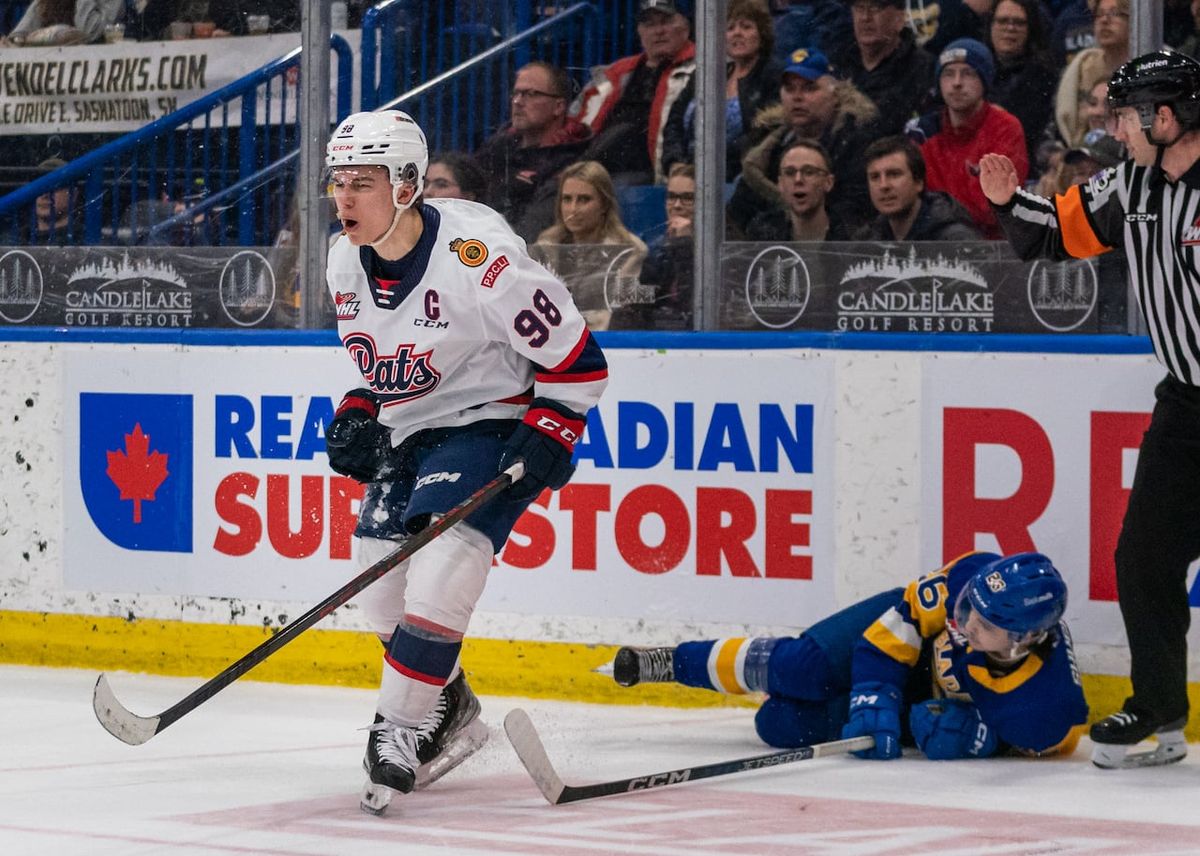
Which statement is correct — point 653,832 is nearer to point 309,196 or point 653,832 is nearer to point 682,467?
point 682,467

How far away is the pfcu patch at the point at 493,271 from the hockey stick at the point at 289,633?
1.07ft

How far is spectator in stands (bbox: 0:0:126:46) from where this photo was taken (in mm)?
5594

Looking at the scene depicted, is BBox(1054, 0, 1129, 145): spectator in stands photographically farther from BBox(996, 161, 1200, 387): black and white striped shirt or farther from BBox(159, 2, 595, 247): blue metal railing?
BBox(159, 2, 595, 247): blue metal railing

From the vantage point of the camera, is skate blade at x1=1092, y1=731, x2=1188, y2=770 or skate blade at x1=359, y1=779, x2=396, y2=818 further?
skate blade at x1=1092, y1=731, x2=1188, y2=770

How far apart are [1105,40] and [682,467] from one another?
1375 mm

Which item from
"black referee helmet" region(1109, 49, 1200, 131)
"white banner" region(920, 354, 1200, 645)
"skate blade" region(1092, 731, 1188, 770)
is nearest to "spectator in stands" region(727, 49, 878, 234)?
"white banner" region(920, 354, 1200, 645)

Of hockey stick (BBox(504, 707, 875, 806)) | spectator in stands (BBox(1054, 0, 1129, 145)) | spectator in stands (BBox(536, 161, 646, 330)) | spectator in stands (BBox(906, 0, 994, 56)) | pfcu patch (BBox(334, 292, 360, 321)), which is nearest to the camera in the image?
hockey stick (BBox(504, 707, 875, 806))

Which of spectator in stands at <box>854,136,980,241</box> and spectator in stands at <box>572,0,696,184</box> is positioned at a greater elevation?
spectator in stands at <box>572,0,696,184</box>

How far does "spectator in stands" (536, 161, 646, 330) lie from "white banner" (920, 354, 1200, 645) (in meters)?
0.92

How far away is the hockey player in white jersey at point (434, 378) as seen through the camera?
3465 millimetres

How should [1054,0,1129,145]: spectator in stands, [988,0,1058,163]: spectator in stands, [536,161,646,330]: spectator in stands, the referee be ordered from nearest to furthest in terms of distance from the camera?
the referee → [1054,0,1129,145]: spectator in stands → [988,0,1058,163]: spectator in stands → [536,161,646,330]: spectator in stands

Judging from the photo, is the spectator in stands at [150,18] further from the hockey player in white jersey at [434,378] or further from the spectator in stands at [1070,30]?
the spectator in stands at [1070,30]

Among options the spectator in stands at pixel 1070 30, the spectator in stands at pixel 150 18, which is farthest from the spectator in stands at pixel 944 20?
the spectator in stands at pixel 150 18

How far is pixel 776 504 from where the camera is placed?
457 centimetres
